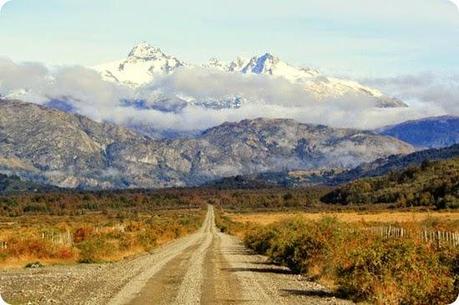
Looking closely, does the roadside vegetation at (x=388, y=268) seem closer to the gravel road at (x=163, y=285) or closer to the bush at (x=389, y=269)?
the bush at (x=389, y=269)

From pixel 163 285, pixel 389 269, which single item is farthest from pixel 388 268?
pixel 163 285

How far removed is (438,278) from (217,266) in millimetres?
26906

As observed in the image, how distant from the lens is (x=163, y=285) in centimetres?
3741

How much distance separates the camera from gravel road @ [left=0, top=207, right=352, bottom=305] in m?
31.1

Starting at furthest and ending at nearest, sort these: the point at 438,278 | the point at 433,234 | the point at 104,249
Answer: the point at 104,249 → the point at 433,234 → the point at 438,278

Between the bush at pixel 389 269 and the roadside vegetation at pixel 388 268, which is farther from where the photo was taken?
the roadside vegetation at pixel 388 268

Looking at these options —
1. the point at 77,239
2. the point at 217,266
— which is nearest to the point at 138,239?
the point at 77,239

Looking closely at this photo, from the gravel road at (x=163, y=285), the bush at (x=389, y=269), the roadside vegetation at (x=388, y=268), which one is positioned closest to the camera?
the bush at (x=389, y=269)

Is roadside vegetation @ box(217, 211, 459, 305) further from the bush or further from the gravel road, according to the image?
the gravel road

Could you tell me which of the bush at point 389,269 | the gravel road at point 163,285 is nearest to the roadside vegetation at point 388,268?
the bush at point 389,269

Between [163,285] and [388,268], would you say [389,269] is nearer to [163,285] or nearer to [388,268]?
[388,268]

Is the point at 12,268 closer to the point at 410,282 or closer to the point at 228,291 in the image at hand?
the point at 228,291

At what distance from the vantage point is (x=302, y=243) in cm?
4425

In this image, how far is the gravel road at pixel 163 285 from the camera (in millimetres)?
31062
